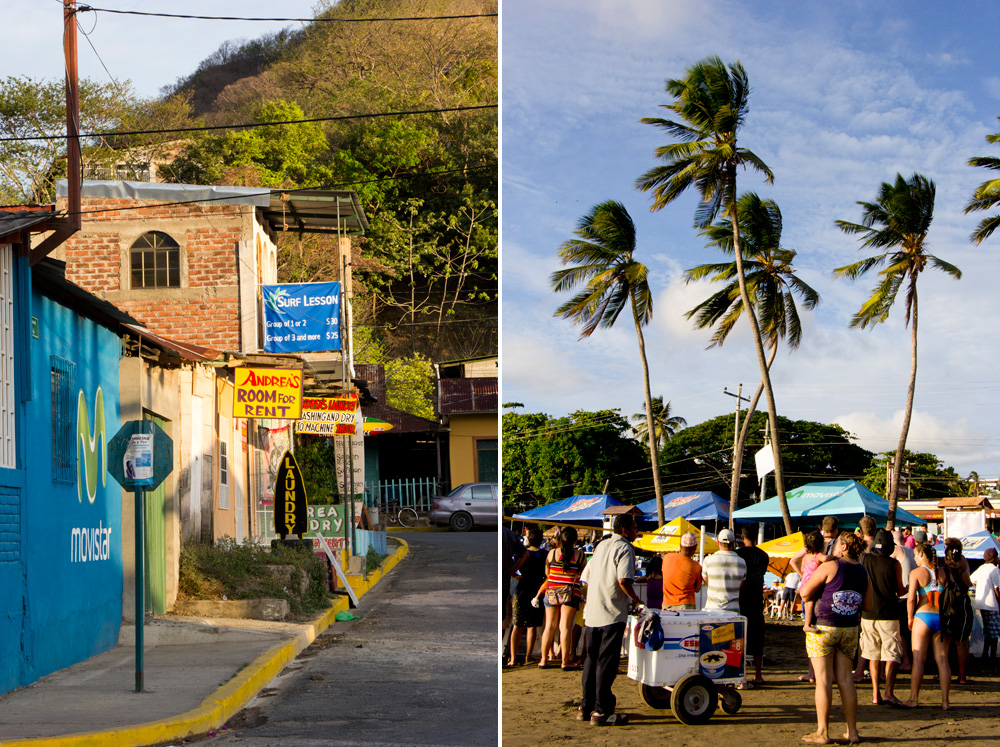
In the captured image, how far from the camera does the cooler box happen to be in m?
8.09

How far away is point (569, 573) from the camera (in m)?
10.9

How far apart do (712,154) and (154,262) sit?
41.9 feet

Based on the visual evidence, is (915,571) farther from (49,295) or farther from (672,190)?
(672,190)

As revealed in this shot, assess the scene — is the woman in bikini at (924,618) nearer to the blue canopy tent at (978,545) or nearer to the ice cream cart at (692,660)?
the ice cream cart at (692,660)

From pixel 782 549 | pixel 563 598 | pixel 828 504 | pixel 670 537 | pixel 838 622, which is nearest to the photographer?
pixel 838 622

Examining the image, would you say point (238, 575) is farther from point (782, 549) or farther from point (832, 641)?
point (832, 641)

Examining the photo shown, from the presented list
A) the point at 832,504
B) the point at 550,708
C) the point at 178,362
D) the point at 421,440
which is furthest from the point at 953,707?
the point at 421,440

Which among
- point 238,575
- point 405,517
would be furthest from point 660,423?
point 238,575

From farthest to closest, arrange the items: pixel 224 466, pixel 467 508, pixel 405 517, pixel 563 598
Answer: pixel 405 517 → pixel 467 508 → pixel 224 466 → pixel 563 598

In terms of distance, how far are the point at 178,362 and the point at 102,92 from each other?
30.1 meters

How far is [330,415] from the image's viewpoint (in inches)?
814

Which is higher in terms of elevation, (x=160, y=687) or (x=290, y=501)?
(x=290, y=501)

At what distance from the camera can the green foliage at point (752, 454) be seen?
206 ft

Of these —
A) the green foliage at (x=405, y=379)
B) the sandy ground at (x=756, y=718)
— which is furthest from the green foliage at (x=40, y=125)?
the sandy ground at (x=756, y=718)
